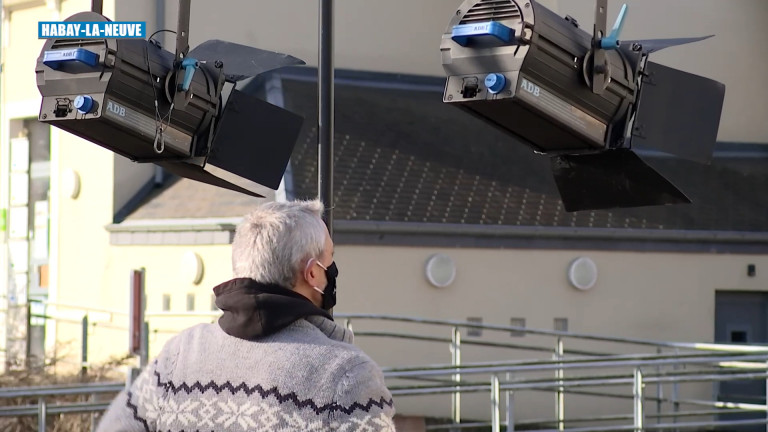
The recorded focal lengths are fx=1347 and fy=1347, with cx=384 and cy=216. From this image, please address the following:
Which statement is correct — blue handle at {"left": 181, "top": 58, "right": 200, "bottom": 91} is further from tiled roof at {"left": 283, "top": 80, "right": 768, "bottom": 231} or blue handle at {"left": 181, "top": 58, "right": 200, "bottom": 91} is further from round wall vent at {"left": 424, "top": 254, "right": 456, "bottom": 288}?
round wall vent at {"left": 424, "top": 254, "right": 456, "bottom": 288}

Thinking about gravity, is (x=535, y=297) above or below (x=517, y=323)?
above

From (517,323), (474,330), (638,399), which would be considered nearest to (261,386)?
(638,399)

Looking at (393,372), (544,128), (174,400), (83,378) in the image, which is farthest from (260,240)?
(83,378)

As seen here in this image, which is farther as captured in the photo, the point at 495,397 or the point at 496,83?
the point at 495,397

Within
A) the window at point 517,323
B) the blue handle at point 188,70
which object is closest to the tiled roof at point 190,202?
the window at point 517,323

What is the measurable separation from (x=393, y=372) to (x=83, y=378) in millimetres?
4752

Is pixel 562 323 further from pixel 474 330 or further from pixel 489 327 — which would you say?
pixel 489 327

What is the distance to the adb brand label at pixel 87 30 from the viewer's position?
17.3 feet

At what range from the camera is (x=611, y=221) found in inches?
637

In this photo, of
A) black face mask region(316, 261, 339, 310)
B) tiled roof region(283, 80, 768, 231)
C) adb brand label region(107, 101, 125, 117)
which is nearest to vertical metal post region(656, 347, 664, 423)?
tiled roof region(283, 80, 768, 231)

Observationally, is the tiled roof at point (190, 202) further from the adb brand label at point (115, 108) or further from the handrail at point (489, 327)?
the adb brand label at point (115, 108)

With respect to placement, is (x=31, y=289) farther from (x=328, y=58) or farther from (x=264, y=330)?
(x=264, y=330)

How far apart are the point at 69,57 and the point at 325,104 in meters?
1.11

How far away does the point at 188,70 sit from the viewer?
571 cm
